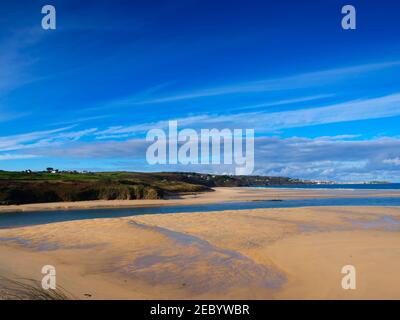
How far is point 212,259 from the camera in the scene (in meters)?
15.8

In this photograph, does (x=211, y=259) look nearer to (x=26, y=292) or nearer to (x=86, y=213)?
(x=26, y=292)

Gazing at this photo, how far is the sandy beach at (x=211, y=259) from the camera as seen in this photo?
11391 mm

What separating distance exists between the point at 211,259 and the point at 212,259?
40 mm

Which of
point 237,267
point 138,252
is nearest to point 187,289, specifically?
point 237,267

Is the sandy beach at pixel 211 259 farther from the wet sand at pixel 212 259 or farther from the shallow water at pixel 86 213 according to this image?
the shallow water at pixel 86 213

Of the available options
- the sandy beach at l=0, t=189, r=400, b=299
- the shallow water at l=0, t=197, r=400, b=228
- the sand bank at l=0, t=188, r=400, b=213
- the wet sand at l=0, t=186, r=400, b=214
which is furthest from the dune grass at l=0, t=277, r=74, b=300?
the sand bank at l=0, t=188, r=400, b=213

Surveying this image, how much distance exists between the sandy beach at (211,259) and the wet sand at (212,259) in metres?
0.03

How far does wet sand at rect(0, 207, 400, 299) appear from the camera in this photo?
11398mm

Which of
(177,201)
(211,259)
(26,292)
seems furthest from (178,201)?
(26,292)

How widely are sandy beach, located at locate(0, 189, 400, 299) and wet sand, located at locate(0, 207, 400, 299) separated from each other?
3 cm
